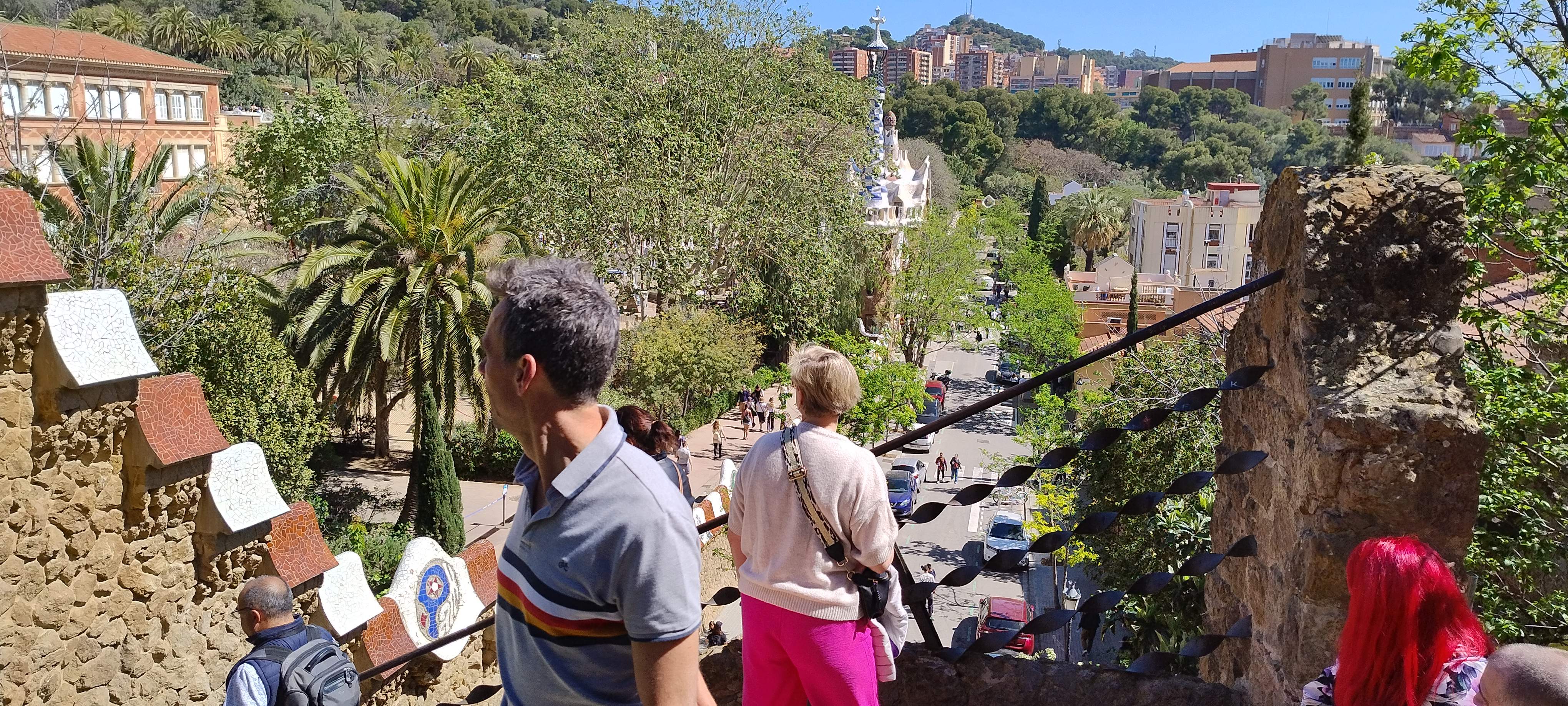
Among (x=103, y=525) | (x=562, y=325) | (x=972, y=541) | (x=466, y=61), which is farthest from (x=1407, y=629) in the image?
(x=466, y=61)

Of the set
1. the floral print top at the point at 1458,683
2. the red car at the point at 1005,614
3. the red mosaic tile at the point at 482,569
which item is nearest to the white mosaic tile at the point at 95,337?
the red mosaic tile at the point at 482,569

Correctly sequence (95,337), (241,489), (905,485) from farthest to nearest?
(905,485) < (241,489) < (95,337)

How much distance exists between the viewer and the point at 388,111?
30203 mm

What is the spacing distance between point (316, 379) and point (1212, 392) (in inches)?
610

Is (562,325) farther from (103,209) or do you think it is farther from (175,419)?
(103,209)

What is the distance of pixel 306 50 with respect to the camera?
4791 centimetres

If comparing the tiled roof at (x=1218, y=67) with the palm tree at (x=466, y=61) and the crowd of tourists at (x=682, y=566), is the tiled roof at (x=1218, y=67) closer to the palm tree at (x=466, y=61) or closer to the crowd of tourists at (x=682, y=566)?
the palm tree at (x=466, y=61)

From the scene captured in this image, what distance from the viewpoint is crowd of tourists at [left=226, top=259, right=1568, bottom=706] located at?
1.71 meters

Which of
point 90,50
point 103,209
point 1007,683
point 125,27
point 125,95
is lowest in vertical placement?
point 1007,683

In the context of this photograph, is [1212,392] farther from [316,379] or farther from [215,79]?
[215,79]

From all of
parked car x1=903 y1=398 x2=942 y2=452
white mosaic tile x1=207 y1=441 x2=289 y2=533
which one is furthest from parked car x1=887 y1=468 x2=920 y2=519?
white mosaic tile x1=207 y1=441 x2=289 y2=533

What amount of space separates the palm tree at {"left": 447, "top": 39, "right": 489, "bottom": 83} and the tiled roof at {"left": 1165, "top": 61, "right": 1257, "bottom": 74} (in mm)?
108257

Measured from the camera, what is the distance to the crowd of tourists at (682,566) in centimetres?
→ 171

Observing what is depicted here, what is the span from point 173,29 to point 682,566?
56485 millimetres
